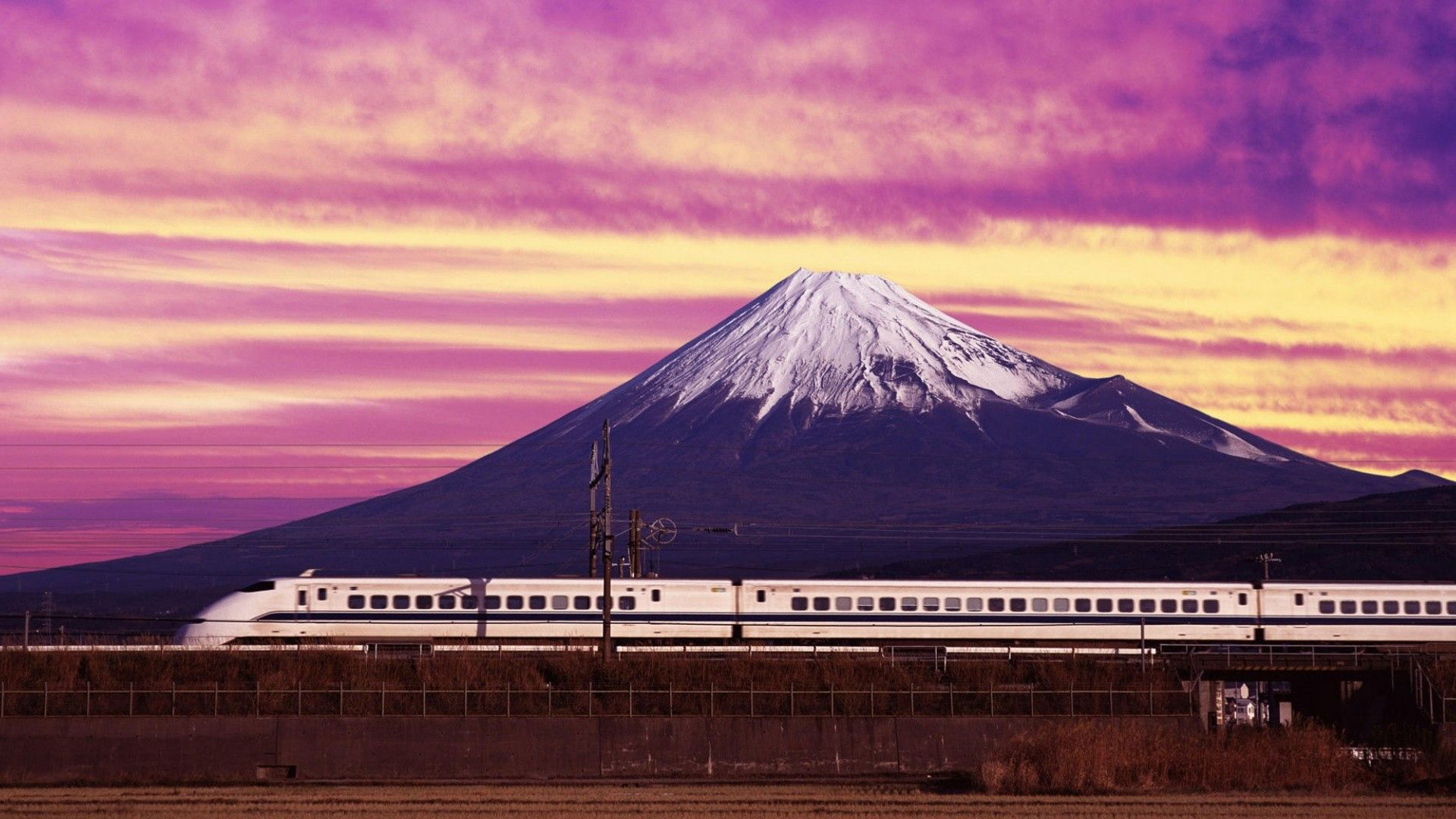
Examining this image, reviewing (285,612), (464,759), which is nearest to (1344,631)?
(464,759)

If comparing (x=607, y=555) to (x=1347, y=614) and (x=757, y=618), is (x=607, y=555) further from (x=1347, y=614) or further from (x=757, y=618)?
(x=1347, y=614)

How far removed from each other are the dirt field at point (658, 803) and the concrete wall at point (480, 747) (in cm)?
312

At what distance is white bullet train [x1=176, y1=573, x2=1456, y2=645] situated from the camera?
225 ft

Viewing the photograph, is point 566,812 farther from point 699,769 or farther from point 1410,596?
point 1410,596

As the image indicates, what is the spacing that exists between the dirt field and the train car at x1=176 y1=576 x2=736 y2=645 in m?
17.9

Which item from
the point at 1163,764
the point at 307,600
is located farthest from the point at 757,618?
the point at 1163,764

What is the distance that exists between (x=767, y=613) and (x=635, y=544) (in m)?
6.31

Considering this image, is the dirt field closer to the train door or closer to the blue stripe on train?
the blue stripe on train

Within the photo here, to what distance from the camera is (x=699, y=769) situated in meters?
54.8

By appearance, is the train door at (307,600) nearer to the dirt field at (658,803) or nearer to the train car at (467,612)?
the train car at (467,612)

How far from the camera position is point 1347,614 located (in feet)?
234

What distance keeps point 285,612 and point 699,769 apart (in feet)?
69.8

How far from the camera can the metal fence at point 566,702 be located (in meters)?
55.8

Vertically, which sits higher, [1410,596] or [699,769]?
[1410,596]
